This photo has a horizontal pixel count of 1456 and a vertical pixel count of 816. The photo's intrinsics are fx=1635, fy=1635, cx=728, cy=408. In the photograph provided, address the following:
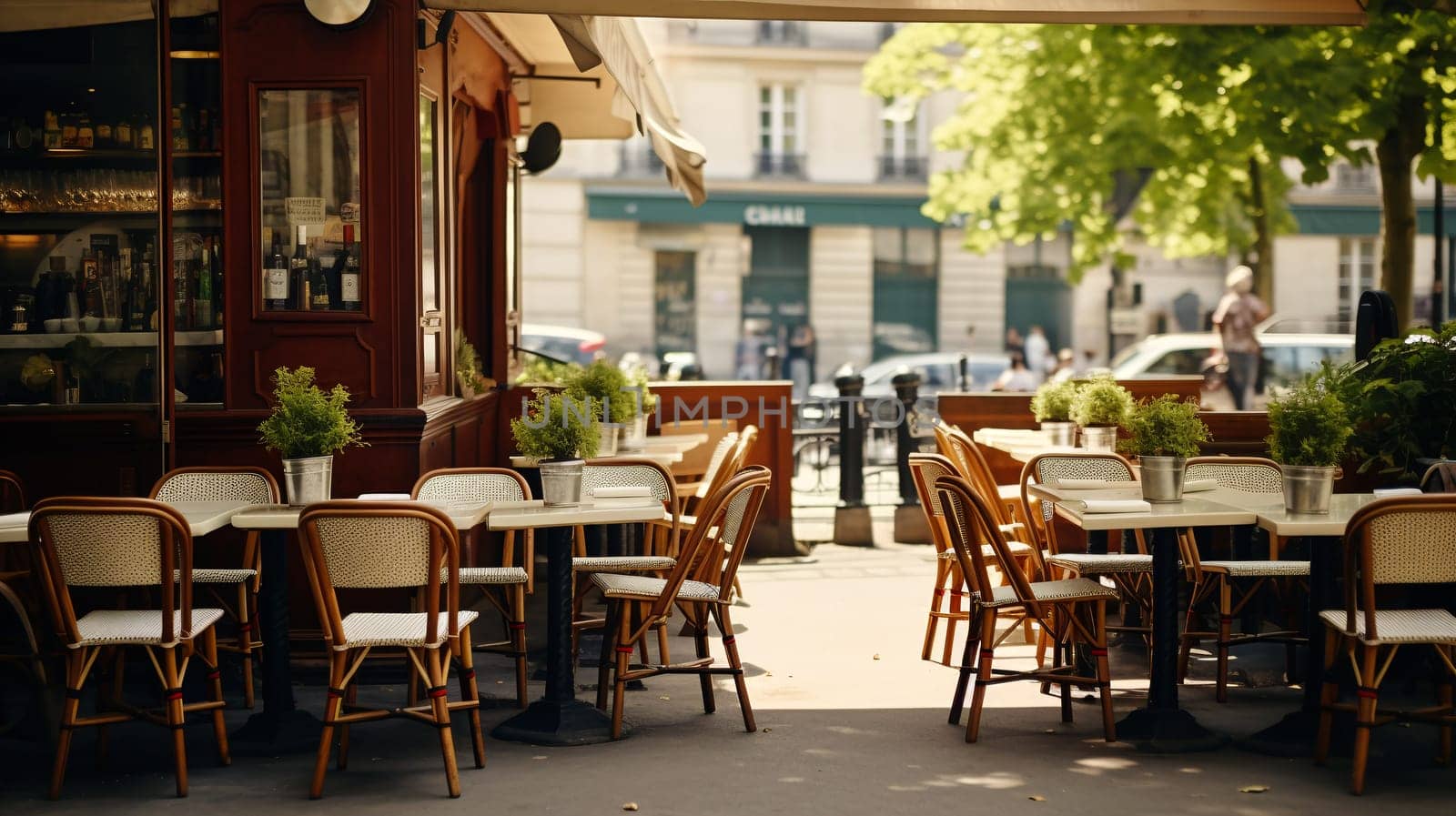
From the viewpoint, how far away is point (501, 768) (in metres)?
5.58

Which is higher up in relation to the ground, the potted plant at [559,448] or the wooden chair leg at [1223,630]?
the potted plant at [559,448]

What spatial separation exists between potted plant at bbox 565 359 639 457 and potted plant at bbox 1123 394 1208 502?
339 cm

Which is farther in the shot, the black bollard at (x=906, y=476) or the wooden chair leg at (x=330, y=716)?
the black bollard at (x=906, y=476)

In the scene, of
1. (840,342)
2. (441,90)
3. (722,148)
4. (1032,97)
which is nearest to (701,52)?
(722,148)

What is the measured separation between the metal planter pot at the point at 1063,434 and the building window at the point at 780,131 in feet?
88.3

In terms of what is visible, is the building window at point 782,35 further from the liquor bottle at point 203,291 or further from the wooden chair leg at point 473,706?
the wooden chair leg at point 473,706

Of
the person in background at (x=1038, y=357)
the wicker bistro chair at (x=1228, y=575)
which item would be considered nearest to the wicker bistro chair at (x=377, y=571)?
the wicker bistro chair at (x=1228, y=575)

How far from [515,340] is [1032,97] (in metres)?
8.58

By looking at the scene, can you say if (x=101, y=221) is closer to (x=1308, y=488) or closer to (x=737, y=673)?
(x=737, y=673)

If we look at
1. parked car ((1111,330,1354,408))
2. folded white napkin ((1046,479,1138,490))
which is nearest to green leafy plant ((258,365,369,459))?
folded white napkin ((1046,479,1138,490))

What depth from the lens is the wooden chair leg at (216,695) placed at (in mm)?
5605

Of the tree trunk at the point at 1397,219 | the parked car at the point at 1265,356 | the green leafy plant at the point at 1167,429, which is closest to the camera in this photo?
the green leafy plant at the point at 1167,429

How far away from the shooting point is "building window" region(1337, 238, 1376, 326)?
36.2 meters

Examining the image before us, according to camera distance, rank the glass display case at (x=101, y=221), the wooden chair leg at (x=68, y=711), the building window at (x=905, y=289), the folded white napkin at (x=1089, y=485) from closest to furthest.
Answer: the wooden chair leg at (x=68, y=711)
the folded white napkin at (x=1089, y=485)
the glass display case at (x=101, y=221)
the building window at (x=905, y=289)
